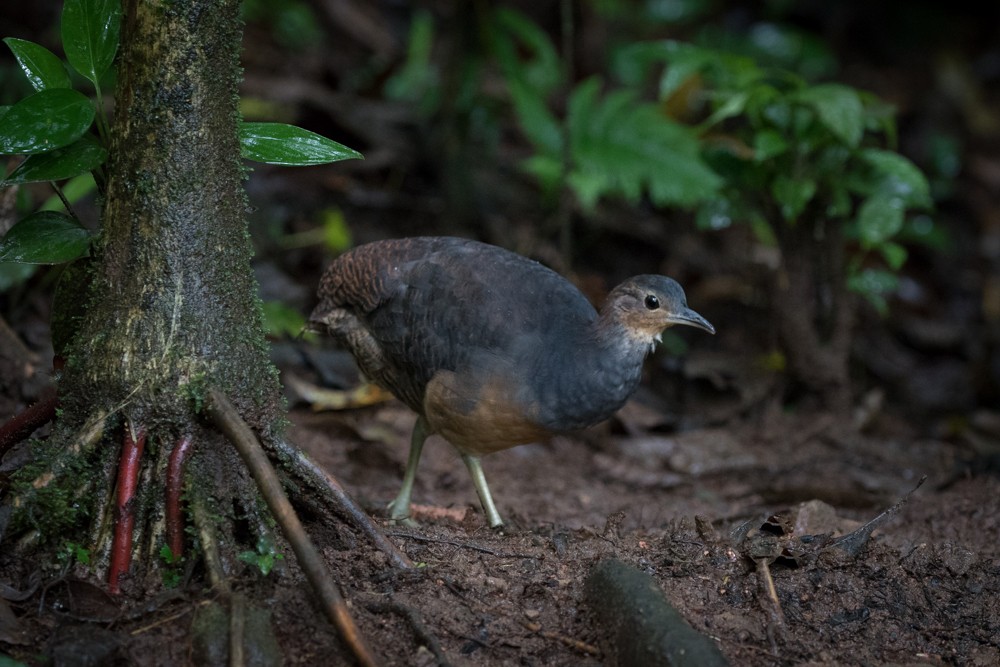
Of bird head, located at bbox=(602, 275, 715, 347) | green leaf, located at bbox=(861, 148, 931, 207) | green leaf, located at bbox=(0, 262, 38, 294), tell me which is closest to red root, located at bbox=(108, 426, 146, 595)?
bird head, located at bbox=(602, 275, 715, 347)

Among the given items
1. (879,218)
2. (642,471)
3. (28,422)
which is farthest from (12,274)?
(879,218)

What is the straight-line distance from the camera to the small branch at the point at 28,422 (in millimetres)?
3395

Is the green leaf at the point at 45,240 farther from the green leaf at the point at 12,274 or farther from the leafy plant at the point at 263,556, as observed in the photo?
the green leaf at the point at 12,274

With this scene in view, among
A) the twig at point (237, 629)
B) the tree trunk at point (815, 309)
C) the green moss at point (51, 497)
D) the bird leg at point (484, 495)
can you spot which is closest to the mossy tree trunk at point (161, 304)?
the green moss at point (51, 497)

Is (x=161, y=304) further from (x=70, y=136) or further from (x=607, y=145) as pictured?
(x=607, y=145)

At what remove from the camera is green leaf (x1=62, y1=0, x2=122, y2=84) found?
3.26 meters

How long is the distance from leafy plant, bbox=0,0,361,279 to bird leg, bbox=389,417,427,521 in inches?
66.2

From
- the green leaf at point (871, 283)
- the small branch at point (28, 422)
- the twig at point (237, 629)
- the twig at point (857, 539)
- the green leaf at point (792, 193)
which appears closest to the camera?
the twig at point (237, 629)

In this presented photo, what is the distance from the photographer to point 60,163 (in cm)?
314

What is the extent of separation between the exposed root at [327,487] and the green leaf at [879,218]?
11.6 feet

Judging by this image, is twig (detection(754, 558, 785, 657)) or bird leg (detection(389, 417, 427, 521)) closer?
twig (detection(754, 558, 785, 657))

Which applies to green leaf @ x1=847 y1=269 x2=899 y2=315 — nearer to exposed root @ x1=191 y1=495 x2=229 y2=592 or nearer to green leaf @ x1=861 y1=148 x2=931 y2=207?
green leaf @ x1=861 y1=148 x2=931 y2=207

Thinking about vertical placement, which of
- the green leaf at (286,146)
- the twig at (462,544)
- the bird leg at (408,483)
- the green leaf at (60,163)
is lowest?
the bird leg at (408,483)

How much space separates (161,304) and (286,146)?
26.2 inches
